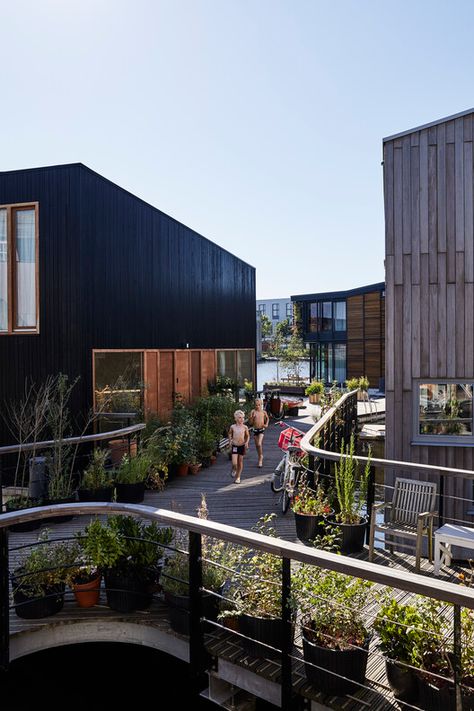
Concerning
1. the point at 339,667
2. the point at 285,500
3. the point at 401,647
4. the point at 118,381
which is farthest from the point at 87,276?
the point at 401,647

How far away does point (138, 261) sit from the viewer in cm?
1145

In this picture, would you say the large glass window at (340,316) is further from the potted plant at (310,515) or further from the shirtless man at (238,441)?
the potted plant at (310,515)

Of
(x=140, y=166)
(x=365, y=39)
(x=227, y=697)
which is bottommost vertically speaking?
(x=227, y=697)

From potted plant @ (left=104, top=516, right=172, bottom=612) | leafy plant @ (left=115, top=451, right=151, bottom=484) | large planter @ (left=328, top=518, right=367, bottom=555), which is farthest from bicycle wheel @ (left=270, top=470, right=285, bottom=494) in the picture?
potted plant @ (left=104, top=516, right=172, bottom=612)

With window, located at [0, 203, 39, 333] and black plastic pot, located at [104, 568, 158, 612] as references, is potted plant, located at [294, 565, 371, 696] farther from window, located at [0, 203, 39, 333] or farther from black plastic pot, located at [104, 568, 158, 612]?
window, located at [0, 203, 39, 333]

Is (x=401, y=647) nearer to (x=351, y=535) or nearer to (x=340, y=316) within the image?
(x=351, y=535)

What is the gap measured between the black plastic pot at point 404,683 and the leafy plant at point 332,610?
0.80 feet

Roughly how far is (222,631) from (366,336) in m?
24.9

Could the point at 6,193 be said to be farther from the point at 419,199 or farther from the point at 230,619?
the point at 230,619

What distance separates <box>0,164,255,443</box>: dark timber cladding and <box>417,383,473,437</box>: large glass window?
559 centimetres

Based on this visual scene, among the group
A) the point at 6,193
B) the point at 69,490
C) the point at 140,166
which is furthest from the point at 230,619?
the point at 140,166

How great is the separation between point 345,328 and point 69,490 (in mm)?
23413

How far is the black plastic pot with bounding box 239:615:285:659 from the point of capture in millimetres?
3373

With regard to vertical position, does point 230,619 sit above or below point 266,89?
below
